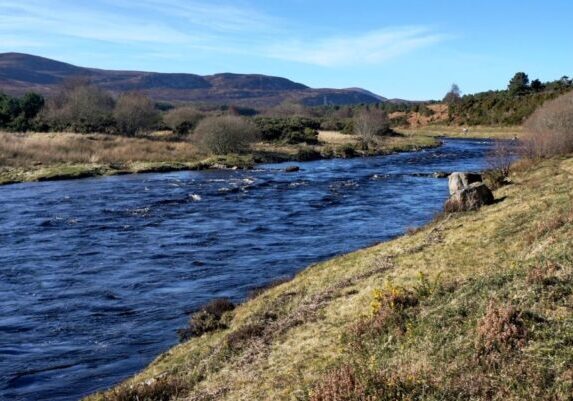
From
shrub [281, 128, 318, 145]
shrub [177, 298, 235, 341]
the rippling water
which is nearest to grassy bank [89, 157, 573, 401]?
shrub [177, 298, 235, 341]

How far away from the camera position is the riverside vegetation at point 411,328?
6.90 metres

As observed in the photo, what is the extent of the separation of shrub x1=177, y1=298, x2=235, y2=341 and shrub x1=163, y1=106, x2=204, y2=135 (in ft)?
247

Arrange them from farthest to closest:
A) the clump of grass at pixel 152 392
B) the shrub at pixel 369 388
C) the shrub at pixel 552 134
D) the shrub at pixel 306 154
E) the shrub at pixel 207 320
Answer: the shrub at pixel 306 154 → the shrub at pixel 552 134 → the shrub at pixel 207 320 → the clump of grass at pixel 152 392 → the shrub at pixel 369 388

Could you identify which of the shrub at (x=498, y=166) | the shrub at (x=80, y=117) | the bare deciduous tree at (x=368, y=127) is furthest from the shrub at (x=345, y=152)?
the shrub at (x=498, y=166)

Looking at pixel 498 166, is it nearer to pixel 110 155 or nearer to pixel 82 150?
pixel 110 155

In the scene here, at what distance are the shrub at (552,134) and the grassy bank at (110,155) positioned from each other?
32947 mm

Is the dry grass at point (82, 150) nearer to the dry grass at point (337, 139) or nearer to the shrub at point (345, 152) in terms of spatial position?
the shrub at point (345, 152)

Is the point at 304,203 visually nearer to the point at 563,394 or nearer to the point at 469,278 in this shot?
the point at 469,278

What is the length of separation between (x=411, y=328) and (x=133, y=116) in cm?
7839

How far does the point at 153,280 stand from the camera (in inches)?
800

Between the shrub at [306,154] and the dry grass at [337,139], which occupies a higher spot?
the dry grass at [337,139]

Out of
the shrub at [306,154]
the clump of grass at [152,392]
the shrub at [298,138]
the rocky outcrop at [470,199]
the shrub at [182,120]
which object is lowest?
the clump of grass at [152,392]

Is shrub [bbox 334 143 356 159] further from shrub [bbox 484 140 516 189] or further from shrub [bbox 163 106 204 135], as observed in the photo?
shrub [bbox 484 140 516 189]

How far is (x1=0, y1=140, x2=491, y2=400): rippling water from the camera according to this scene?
14406mm
